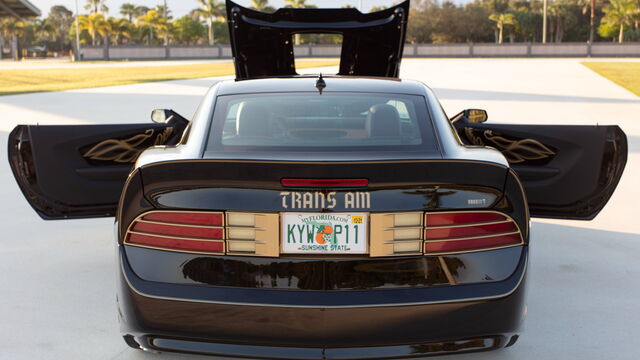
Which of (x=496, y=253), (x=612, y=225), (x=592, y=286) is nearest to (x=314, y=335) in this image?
(x=496, y=253)

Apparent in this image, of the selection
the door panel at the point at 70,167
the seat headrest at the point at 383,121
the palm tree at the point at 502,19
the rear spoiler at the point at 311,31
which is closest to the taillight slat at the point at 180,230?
the seat headrest at the point at 383,121

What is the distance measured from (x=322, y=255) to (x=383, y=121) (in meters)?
1.09

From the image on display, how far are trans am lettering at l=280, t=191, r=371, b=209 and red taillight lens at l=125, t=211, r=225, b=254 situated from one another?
0.29 metres

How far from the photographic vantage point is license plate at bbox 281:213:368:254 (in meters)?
2.81

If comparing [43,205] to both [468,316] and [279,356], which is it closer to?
[279,356]

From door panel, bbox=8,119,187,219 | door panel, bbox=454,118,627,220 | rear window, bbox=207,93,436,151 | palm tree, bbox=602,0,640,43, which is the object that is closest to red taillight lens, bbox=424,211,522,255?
rear window, bbox=207,93,436,151

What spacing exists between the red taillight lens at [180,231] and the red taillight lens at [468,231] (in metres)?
0.82

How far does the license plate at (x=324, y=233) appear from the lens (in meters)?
2.81

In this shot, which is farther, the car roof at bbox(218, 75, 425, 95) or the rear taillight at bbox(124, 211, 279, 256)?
the car roof at bbox(218, 75, 425, 95)

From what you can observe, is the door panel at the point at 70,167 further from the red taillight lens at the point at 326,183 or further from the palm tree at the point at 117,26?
the palm tree at the point at 117,26

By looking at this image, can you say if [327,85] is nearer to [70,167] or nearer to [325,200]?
[325,200]

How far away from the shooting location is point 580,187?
171 inches

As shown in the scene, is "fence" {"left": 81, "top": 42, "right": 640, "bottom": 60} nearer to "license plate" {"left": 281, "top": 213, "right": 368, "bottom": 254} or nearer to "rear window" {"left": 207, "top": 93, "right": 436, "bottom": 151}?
"rear window" {"left": 207, "top": 93, "right": 436, "bottom": 151}

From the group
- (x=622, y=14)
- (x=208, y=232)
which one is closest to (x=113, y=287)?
(x=208, y=232)
